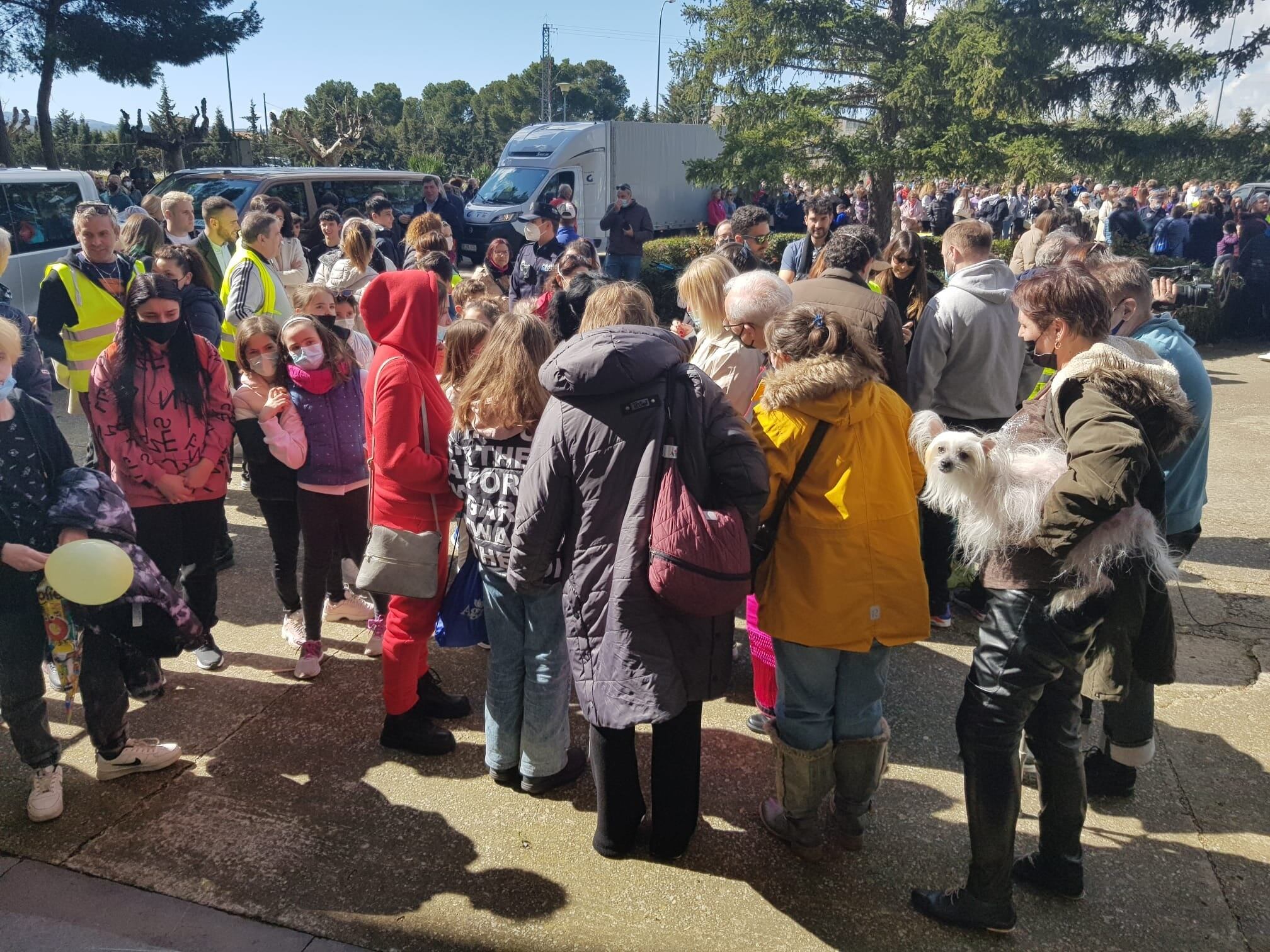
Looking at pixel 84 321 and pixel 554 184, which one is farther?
pixel 554 184

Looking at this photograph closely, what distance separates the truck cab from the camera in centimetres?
1653

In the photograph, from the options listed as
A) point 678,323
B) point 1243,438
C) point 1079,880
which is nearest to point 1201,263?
point 1243,438

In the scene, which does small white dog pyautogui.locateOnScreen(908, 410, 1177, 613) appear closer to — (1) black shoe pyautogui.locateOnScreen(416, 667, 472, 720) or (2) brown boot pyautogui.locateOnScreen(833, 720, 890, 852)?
(2) brown boot pyautogui.locateOnScreen(833, 720, 890, 852)

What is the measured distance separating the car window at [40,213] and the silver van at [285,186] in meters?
1.39

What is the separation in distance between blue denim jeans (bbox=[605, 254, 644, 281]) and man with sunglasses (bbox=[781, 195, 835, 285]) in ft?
21.3

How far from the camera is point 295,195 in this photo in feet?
39.9

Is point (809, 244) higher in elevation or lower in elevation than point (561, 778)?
higher

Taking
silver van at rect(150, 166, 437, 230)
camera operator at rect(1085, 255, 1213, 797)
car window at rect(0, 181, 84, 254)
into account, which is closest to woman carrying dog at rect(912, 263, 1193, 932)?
camera operator at rect(1085, 255, 1213, 797)

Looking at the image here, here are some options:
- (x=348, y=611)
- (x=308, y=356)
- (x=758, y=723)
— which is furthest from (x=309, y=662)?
(x=758, y=723)

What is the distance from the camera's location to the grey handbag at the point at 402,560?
324 centimetres

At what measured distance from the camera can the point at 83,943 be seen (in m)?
2.59

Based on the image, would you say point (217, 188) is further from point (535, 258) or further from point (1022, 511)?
point (1022, 511)

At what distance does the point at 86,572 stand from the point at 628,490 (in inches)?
65.0

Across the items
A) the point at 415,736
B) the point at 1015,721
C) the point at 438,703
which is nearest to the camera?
the point at 1015,721
